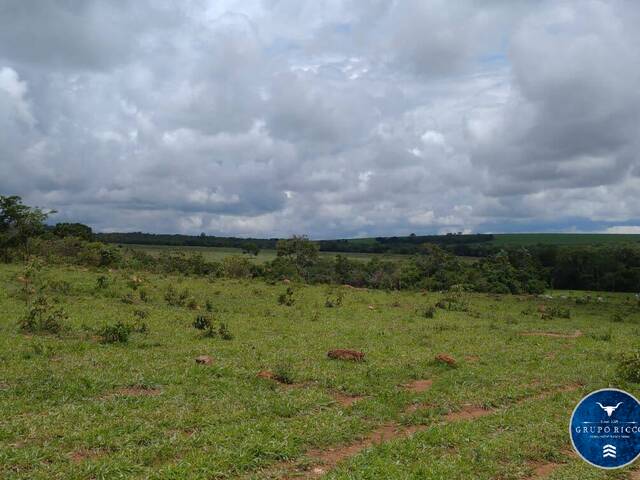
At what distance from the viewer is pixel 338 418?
10203 millimetres

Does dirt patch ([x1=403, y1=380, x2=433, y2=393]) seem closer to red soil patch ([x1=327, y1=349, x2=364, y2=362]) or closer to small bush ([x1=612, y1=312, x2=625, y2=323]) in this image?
red soil patch ([x1=327, y1=349, x2=364, y2=362])

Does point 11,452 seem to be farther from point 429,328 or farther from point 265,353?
point 429,328

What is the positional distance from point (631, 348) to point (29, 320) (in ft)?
73.2

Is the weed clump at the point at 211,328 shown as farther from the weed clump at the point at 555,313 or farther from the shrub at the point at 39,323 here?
the weed clump at the point at 555,313

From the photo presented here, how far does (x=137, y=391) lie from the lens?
→ 37.2 feet

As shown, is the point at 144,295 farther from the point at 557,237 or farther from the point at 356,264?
the point at 557,237

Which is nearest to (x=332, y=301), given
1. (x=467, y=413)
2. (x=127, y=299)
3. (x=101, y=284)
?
(x=127, y=299)

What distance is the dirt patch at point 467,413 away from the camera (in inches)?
432

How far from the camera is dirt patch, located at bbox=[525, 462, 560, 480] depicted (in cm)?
827

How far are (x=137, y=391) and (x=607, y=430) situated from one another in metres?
9.12

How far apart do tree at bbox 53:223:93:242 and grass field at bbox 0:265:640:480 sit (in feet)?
144

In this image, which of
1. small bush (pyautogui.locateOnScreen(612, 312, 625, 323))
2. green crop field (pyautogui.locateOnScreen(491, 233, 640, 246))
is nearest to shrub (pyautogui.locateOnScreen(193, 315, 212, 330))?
small bush (pyautogui.locateOnScreen(612, 312, 625, 323))

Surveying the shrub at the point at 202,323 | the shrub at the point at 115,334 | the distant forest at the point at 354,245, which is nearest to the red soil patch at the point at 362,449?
the shrub at the point at 115,334

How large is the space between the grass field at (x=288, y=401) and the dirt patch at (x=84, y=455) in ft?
0.05
